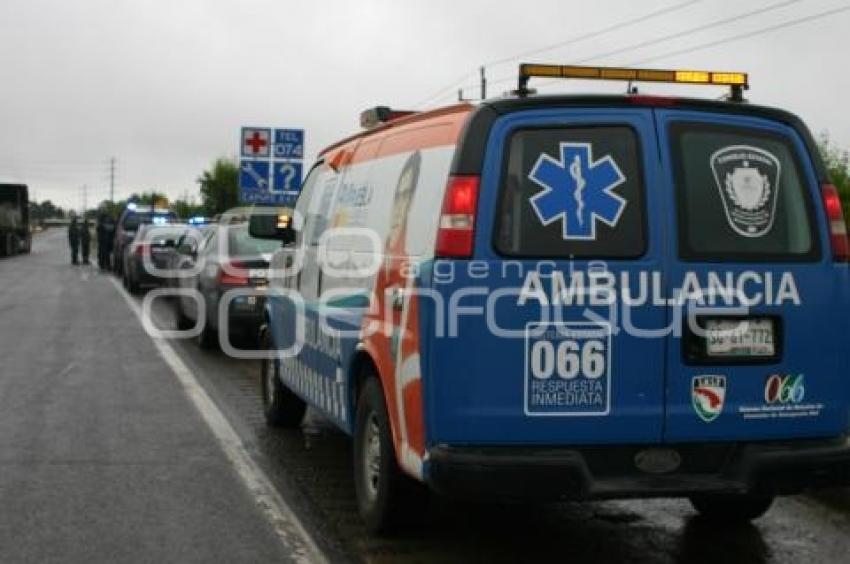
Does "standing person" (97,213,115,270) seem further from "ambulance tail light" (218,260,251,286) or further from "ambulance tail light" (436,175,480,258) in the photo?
"ambulance tail light" (436,175,480,258)

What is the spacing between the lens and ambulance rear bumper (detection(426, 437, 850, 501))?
4.70 meters

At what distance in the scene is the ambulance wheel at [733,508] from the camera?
6.05m

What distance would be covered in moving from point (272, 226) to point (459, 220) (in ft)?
12.1

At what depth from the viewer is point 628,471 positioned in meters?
4.87

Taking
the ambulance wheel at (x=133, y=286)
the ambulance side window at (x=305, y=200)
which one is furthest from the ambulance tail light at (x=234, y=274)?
the ambulance wheel at (x=133, y=286)

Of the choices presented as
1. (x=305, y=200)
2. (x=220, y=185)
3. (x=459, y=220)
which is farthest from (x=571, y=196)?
(x=220, y=185)

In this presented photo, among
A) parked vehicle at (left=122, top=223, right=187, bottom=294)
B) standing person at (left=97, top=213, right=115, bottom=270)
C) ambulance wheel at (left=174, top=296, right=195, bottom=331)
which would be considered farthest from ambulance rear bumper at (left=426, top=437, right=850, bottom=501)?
standing person at (left=97, top=213, right=115, bottom=270)

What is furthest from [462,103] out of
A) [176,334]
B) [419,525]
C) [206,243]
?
[176,334]

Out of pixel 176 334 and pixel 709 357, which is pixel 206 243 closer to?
pixel 176 334

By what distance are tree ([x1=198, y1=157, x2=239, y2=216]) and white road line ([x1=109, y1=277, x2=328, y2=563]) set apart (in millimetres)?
49139

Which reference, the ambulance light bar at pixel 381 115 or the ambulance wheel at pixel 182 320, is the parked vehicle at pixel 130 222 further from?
the ambulance light bar at pixel 381 115

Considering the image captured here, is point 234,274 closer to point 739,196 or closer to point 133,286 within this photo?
point 739,196

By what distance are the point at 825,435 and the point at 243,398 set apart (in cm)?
614

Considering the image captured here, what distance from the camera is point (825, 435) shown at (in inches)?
201
